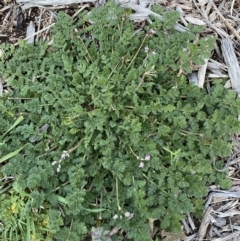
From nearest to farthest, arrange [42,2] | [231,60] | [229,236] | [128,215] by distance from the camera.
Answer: [128,215], [229,236], [231,60], [42,2]

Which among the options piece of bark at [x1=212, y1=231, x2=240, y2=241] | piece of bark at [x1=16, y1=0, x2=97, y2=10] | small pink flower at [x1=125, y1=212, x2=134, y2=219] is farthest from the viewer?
piece of bark at [x1=16, y1=0, x2=97, y2=10]

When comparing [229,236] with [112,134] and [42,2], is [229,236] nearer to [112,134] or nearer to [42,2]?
[112,134]

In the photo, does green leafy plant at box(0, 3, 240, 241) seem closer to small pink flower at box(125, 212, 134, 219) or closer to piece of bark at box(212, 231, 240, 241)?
small pink flower at box(125, 212, 134, 219)

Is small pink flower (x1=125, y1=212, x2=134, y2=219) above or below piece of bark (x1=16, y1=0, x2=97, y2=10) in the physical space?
below

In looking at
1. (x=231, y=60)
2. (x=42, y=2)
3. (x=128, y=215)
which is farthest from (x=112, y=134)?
(x=42, y=2)

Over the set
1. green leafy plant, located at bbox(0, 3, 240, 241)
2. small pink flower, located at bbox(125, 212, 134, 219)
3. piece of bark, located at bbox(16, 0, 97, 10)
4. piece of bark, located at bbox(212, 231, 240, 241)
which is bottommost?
piece of bark, located at bbox(212, 231, 240, 241)

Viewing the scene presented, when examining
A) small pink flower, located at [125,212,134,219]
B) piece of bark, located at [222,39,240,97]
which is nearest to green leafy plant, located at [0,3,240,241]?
small pink flower, located at [125,212,134,219]

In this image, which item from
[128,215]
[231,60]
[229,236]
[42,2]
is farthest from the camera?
[42,2]
